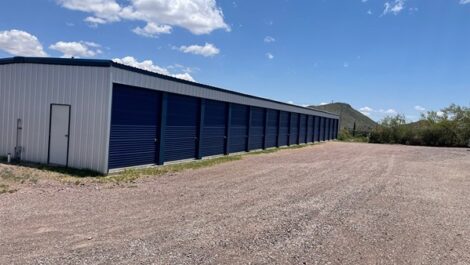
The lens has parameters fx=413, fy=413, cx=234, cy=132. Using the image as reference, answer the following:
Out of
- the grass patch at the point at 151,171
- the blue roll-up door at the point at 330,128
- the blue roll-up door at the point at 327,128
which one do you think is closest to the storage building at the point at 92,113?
the grass patch at the point at 151,171

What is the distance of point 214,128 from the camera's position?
818 inches

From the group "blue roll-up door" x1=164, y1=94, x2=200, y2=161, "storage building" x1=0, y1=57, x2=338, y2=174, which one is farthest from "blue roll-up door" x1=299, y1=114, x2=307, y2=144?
"storage building" x1=0, y1=57, x2=338, y2=174

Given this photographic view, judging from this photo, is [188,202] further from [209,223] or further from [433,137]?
[433,137]

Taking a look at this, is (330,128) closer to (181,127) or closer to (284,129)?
(284,129)

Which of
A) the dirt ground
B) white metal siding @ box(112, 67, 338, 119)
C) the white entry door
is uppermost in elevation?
white metal siding @ box(112, 67, 338, 119)

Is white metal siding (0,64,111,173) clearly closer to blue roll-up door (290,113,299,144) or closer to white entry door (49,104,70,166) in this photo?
white entry door (49,104,70,166)

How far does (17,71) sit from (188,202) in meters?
9.25

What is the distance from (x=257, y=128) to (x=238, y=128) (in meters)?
3.44

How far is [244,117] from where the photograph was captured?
25.0 m

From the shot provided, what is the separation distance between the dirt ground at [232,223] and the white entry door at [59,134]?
2.84 metres

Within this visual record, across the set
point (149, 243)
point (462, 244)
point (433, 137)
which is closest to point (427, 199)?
point (462, 244)

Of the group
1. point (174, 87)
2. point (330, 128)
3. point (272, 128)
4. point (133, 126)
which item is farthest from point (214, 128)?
point (330, 128)

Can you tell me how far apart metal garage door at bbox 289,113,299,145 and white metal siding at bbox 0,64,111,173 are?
23.4 m

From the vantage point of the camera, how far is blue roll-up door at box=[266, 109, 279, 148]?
29.4 m
